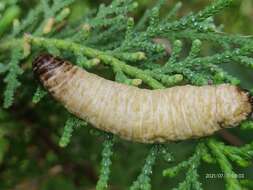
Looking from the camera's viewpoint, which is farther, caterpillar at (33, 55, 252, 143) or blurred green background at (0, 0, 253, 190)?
blurred green background at (0, 0, 253, 190)

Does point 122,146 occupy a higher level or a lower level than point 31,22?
lower

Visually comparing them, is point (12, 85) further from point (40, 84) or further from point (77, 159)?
point (77, 159)

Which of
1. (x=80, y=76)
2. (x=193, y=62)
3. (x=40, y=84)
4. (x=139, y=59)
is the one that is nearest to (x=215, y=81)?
(x=193, y=62)

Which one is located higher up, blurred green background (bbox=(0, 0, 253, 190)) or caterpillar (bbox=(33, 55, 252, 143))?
caterpillar (bbox=(33, 55, 252, 143))

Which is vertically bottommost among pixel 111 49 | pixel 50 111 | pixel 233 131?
pixel 233 131
